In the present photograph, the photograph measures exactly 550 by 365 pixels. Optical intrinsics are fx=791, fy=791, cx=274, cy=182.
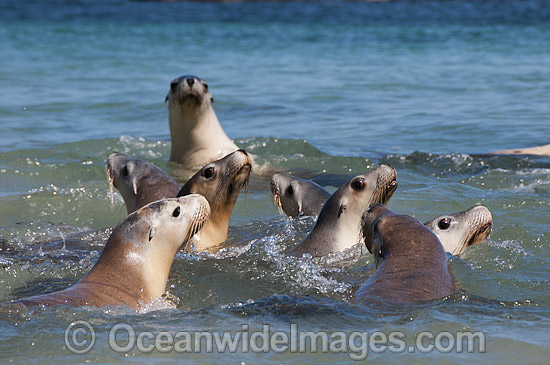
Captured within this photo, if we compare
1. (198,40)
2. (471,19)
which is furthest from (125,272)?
(471,19)

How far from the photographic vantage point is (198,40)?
2733 centimetres

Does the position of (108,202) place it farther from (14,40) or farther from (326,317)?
(14,40)

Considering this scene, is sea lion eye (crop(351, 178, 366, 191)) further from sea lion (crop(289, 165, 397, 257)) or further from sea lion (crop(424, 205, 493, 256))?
sea lion (crop(424, 205, 493, 256))

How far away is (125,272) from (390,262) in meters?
1.52

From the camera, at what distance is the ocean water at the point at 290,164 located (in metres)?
3.97

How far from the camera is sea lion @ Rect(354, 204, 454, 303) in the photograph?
13.6ft

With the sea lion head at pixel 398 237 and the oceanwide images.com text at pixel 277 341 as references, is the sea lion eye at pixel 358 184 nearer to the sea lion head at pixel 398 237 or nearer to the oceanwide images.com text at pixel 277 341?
the sea lion head at pixel 398 237

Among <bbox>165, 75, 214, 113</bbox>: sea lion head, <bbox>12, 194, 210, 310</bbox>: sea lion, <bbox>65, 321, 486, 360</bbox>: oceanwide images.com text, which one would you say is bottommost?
<bbox>65, 321, 486, 360</bbox>: oceanwide images.com text

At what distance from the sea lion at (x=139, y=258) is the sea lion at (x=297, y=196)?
63.5 inches

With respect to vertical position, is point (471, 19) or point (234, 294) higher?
point (471, 19)

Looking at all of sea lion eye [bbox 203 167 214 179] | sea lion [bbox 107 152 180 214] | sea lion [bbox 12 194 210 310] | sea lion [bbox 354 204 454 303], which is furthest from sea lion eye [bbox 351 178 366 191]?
sea lion [bbox 107 152 180 214]

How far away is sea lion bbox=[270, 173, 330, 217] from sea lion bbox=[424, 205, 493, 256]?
121 centimetres

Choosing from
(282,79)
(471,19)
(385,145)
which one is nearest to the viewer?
(385,145)

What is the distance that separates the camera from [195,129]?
29.7 ft
